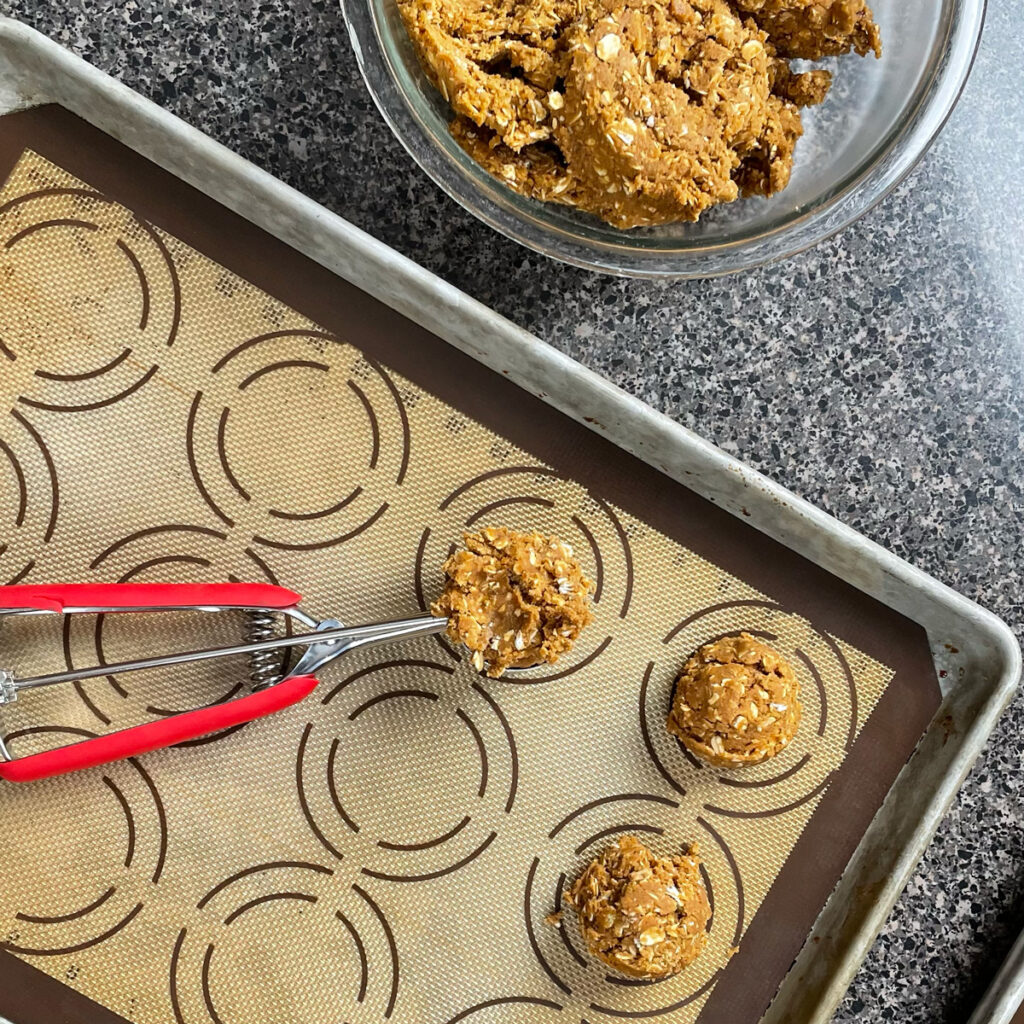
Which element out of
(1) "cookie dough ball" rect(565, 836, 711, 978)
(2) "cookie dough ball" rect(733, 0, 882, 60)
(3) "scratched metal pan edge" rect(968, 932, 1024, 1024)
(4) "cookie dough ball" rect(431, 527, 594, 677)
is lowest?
(1) "cookie dough ball" rect(565, 836, 711, 978)

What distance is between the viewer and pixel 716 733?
2.50 feet

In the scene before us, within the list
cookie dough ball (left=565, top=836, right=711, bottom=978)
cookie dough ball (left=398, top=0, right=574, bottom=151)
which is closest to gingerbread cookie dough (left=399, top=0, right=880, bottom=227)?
cookie dough ball (left=398, top=0, right=574, bottom=151)

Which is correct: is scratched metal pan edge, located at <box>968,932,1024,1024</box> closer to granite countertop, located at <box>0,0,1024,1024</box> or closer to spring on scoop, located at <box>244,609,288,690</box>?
granite countertop, located at <box>0,0,1024,1024</box>

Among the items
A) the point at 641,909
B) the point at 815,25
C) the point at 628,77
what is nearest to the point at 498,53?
the point at 628,77

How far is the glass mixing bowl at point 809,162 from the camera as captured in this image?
0.68 metres

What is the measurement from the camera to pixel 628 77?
0.59m

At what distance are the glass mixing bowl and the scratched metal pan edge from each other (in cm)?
62

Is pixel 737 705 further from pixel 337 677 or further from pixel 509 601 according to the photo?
pixel 337 677

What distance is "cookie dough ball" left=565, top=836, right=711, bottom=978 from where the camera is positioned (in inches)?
29.4

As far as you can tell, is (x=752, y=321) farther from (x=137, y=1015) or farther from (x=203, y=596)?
(x=137, y=1015)

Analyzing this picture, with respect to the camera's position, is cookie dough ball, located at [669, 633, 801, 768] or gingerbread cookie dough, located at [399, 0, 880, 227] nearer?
gingerbread cookie dough, located at [399, 0, 880, 227]

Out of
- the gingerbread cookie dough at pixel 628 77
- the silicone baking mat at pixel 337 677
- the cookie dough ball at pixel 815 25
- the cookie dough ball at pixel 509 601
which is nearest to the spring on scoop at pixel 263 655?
the silicone baking mat at pixel 337 677

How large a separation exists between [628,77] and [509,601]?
14.7 inches

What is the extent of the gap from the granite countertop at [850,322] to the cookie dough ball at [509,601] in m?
0.18
